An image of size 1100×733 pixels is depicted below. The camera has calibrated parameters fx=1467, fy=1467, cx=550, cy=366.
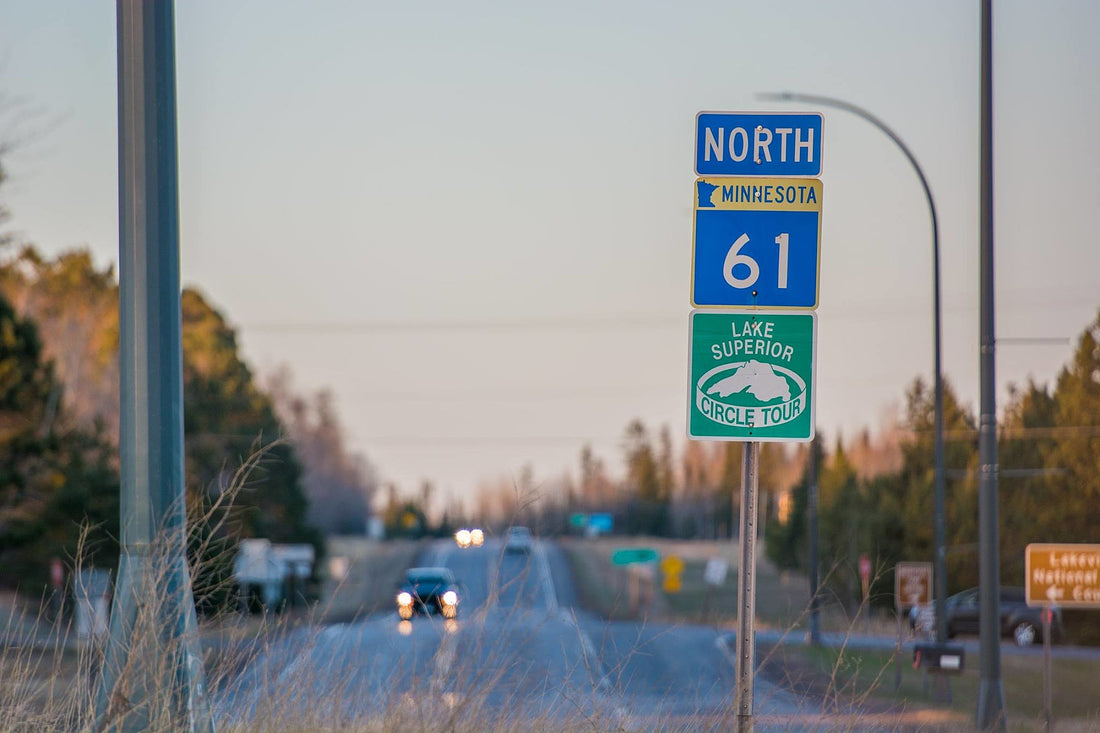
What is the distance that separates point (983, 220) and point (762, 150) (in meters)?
10.9

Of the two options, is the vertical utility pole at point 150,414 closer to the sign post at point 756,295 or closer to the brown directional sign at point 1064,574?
the sign post at point 756,295

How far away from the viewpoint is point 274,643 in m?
7.11

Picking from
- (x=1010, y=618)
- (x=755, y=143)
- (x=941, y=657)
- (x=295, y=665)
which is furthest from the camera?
(x=1010, y=618)

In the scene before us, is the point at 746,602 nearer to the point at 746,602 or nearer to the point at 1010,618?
the point at 746,602

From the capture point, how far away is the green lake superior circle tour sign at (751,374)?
20.3 ft

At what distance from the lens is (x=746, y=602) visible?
5.98 metres

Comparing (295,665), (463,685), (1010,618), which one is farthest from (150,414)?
(1010,618)

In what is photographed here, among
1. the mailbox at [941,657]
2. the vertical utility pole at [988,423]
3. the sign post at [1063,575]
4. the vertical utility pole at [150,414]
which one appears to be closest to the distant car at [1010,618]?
the mailbox at [941,657]

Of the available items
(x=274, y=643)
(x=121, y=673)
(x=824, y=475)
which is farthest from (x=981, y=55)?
(x=824, y=475)

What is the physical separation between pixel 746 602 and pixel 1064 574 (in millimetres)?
12774

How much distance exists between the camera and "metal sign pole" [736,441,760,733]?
5.88m

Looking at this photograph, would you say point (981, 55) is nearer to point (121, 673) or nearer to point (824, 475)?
point (121, 673)

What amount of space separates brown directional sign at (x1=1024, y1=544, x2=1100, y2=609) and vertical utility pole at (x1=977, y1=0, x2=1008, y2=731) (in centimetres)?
101

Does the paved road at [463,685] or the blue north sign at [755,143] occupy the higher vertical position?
the blue north sign at [755,143]
